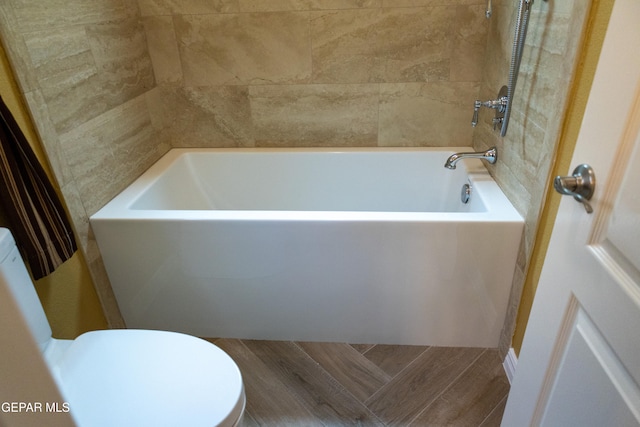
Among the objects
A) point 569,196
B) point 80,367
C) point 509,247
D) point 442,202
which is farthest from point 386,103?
point 80,367

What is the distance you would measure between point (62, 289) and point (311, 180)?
48.4 inches

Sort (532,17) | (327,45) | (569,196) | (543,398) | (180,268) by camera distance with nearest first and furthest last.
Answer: (569,196), (543,398), (532,17), (180,268), (327,45)

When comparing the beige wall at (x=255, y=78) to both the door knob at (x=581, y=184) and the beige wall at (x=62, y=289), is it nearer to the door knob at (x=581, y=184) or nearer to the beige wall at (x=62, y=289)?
the beige wall at (x=62, y=289)

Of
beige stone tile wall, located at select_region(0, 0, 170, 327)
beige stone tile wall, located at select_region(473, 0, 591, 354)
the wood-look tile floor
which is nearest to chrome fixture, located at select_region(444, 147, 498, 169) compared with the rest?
beige stone tile wall, located at select_region(473, 0, 591, 354)

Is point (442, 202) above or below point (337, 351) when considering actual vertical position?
above

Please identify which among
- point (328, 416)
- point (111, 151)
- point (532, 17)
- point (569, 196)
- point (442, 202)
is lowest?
point (328, 416)

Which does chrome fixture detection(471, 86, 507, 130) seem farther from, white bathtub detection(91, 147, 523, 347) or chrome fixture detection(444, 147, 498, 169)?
white bathtub detection(91, 147, 523, 347)

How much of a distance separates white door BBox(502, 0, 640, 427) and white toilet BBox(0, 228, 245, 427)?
748 mm

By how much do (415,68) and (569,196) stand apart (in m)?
1.32

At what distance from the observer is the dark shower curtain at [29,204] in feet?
3.60

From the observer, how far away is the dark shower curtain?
1097mm

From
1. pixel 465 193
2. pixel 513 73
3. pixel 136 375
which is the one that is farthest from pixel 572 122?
pixel 136 375

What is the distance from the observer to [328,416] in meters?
1.42

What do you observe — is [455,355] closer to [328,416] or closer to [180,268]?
[328,416]
